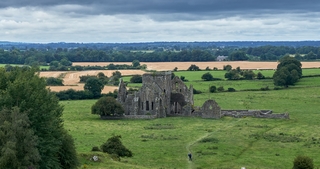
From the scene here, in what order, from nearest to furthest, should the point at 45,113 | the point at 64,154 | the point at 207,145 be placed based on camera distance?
the point at 45,113 → the point at 64,154 → the point at 207,145

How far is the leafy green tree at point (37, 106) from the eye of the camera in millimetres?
35156

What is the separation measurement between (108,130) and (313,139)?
26.1 m

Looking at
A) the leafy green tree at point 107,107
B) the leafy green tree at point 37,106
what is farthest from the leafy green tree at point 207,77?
the leafy green tree at point 37,106

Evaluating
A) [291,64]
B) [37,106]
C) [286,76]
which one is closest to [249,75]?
[291,64]

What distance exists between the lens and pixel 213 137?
2393 inches

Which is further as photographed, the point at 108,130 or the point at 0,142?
the point at 108,130

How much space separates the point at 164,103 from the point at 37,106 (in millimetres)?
48580

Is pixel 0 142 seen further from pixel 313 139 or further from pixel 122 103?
pixel 122 103

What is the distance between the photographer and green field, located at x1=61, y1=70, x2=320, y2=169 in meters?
47.0

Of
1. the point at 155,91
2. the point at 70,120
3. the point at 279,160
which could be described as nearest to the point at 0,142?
the point at 279,160

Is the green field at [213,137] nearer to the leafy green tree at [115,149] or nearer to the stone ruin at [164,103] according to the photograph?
the leafy green tree at [115,149]

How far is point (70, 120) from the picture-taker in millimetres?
76438

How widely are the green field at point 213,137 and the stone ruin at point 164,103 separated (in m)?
2.56

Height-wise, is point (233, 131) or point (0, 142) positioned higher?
point (0, 142)
